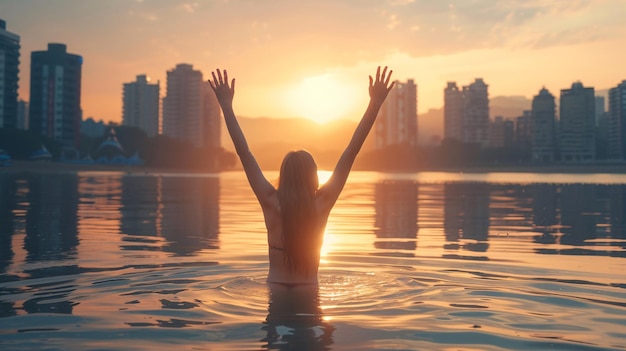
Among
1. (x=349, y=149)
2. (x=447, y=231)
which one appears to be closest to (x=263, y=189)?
(x=349, y=149)

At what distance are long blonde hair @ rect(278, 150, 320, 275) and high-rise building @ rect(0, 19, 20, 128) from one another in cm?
16193

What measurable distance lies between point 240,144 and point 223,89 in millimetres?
738

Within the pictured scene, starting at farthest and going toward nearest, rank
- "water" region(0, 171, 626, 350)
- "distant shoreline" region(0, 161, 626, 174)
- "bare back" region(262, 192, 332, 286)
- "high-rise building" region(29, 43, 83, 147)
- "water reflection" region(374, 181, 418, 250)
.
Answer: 1. "high-rise building" region(29, 43, 83, 147)
2. "distant shoreline" region(0, 161, 626, 174)
3. "water reflection" region(374, 181, 418, 250)
4. "bare back" region(262, 192, 332, 286)
5. "water" region(0, 171, 626, 350)

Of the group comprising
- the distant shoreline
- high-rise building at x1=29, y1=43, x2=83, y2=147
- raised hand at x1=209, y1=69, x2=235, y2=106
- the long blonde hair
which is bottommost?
the long blonde hair

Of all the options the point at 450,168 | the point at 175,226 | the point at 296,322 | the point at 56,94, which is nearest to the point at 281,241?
the point at 296,322

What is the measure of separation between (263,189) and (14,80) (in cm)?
17233

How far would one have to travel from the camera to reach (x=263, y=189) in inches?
256

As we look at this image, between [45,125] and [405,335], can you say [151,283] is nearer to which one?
[405,335]

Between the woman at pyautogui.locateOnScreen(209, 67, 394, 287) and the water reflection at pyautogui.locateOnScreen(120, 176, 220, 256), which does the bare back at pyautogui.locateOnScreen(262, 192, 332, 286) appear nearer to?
the woman at pyautogui.locateOnScreen(209, 67, 394, 287)

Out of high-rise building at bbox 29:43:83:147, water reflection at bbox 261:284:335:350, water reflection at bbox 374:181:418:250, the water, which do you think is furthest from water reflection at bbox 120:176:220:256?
high-rise building at bbox 29:43:83:147

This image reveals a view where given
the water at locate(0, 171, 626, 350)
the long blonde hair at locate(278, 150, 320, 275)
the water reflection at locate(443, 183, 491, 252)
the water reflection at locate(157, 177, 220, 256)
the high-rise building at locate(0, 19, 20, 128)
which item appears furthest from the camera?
the high-rise building at locate(0, 19, 20, 128)

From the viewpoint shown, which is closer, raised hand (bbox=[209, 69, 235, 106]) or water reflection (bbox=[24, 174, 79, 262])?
raised hand (bbox=[209, 69, 235, 106])

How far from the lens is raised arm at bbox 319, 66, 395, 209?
253 inches

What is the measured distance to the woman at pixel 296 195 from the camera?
20.2 feet
